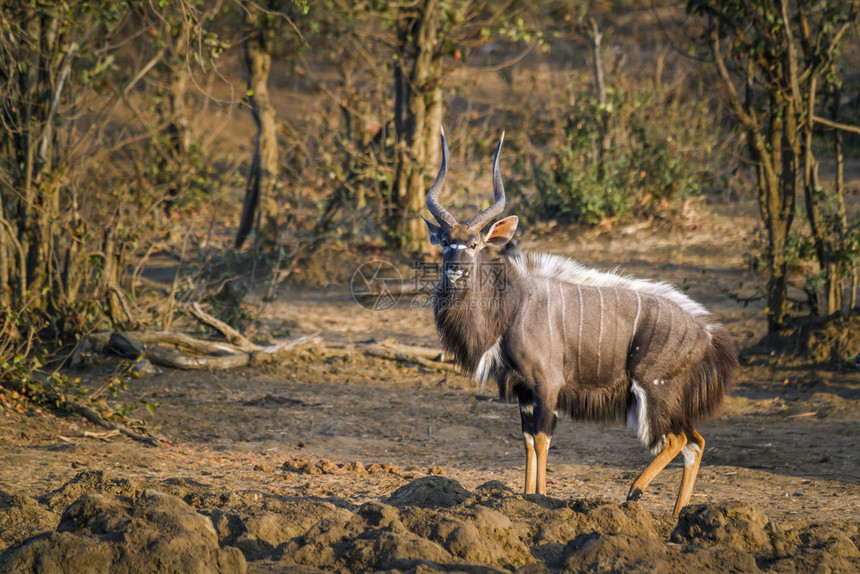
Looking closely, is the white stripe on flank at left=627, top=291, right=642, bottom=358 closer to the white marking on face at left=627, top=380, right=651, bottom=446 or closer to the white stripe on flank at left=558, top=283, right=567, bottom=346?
the white marking on face at left=627, top=380, right=651, bottom=446

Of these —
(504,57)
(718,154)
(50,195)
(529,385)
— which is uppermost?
(504,57)

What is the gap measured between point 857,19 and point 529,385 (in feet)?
15.9

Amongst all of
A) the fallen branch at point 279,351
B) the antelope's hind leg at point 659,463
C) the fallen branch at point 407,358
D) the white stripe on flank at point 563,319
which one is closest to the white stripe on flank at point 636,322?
the white stripe on flank at point 563,319

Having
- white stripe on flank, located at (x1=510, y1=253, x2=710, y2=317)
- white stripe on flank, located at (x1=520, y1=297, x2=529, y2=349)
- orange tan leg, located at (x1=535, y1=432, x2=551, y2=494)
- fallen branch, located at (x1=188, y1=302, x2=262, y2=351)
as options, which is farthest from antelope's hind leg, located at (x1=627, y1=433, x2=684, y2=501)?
fallen branch, located at (x1=188, y1=302, x2=262, y2=351)

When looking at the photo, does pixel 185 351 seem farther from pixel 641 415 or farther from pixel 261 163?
pixel 261 163

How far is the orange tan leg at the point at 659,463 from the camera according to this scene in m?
4.78

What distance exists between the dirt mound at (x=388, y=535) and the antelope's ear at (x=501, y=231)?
5.50 ft

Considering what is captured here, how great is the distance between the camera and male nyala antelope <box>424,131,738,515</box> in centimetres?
484

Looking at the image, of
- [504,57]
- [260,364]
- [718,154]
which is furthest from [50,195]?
[504,57]

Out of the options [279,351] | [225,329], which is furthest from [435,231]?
[225,329]

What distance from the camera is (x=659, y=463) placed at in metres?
4.84

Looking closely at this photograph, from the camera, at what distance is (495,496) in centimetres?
410

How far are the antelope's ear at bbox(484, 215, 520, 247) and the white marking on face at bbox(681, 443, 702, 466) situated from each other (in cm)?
157

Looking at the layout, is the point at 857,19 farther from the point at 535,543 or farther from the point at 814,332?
the point at 535,543
